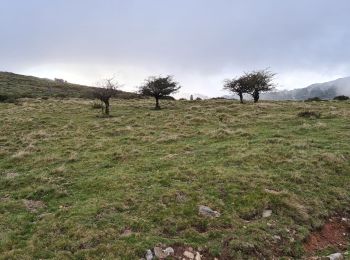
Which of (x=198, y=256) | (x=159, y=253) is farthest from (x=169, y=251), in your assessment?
(x=198, y=256)

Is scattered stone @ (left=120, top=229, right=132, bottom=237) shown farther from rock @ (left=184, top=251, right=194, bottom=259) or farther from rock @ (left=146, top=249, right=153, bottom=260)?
rock @ (left=184, top=251, right=194, bottom=259)

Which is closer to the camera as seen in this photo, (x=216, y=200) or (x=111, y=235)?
(x=111, y=235)

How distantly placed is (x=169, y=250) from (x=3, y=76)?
96520 millimetres

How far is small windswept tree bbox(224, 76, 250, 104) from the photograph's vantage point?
49344mm

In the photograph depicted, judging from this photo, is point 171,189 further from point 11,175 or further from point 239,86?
point 239,86

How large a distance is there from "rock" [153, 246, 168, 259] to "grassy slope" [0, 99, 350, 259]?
0.66 ft

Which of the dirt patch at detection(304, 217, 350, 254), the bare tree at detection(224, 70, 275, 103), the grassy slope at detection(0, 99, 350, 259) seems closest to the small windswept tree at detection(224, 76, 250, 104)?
the bare tree at detection(224, 70, 275, 103)

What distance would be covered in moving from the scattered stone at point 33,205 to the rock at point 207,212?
5.36 metres

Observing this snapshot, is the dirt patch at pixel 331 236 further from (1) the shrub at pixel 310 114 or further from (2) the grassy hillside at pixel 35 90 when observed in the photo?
(2) the grassy hillside at pixel 35 90

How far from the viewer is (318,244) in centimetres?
1098

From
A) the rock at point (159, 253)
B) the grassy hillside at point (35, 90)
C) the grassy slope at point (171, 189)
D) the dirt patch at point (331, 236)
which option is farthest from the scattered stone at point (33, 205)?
the grassy hillside at point (35, 90)

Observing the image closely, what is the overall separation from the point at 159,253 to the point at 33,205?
5754mm

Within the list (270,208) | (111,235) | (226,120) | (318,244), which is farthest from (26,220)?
(226,120)

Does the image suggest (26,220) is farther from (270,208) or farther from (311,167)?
(311,167)
